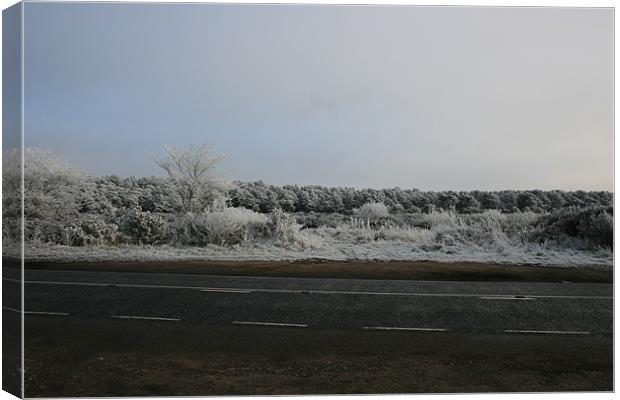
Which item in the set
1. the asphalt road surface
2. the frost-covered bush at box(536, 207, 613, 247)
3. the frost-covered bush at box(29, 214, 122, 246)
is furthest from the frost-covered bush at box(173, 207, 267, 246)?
the frost-covered bush at box(536, 207, 613, 247)

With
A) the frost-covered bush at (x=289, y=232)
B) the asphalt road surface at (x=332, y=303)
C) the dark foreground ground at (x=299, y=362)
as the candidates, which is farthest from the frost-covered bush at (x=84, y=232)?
the frost-covered bush at (x=289, y=232)

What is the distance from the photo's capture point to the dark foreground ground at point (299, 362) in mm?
5059

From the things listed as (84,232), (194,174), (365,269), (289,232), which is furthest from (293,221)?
(84,232)

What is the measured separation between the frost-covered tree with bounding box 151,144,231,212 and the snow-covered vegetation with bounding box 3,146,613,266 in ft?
0.04

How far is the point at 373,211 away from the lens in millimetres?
7164

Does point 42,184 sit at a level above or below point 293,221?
above

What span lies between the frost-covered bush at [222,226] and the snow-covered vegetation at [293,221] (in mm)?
14

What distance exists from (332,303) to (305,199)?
4.55 feet

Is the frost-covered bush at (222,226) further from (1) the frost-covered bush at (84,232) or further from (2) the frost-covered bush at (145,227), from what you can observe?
(1) the frost-covered bush at (84,232)

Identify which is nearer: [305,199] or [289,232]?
[305,199]

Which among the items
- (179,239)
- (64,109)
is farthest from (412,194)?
(64,109)

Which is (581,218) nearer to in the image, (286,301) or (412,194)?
(412,194)

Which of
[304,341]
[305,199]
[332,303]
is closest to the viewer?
[304,341]

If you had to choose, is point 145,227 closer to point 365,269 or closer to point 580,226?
point 365,269
